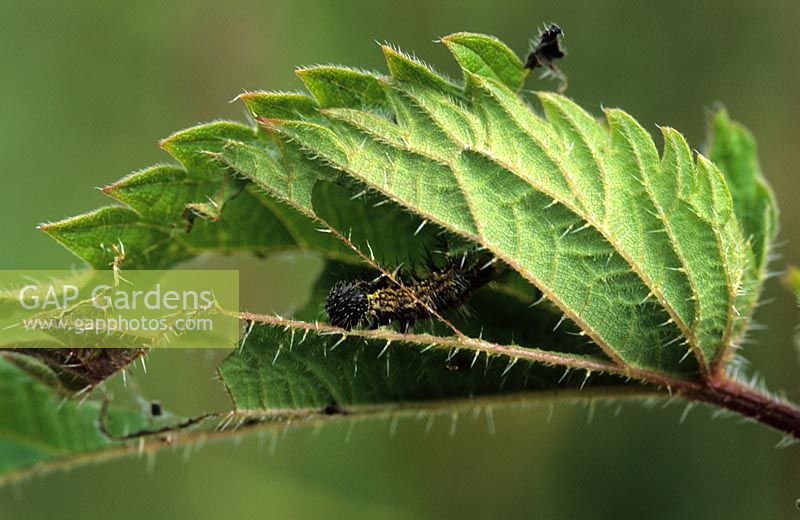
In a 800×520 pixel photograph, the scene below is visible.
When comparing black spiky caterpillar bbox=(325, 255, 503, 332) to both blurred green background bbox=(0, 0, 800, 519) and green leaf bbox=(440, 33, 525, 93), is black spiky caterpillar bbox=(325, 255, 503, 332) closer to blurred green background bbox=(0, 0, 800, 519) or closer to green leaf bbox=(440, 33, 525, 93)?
green leaf bbox=(440, 33, 525, 93)

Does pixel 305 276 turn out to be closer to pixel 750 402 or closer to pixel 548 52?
pixel 548 52

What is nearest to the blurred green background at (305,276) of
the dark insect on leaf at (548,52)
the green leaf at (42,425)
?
the green leaf at (42,425)

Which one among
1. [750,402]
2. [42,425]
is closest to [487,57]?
[750,402]

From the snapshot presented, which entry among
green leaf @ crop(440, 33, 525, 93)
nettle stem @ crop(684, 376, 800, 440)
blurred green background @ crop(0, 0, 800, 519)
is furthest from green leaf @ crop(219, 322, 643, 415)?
blurred green background @ crop(0, 0, 800, 519)

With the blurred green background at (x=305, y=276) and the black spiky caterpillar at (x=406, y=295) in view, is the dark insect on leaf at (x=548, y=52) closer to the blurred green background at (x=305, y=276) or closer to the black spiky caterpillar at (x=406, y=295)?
the black spiky caterpillar at (x=406, y=295)

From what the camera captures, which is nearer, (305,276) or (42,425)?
(42,425)

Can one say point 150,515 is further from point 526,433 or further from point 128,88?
point 128,88

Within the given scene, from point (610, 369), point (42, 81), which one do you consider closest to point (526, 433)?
point (610, 369)
